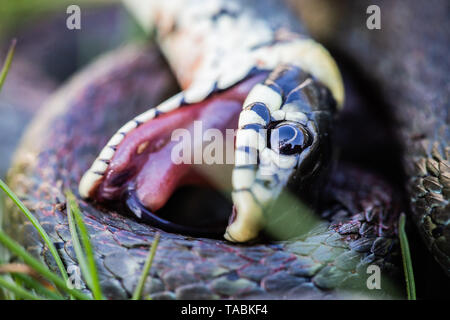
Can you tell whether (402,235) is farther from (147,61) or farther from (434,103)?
(147,61)

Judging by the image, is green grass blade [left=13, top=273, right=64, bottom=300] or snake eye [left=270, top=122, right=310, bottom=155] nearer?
green grass blade [left=13, top=273, right=64, bottom=300]

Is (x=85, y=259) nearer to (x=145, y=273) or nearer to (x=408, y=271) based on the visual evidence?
(x=145, y=273)

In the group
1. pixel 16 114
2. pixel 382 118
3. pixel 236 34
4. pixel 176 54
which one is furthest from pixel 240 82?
pixel 16 114

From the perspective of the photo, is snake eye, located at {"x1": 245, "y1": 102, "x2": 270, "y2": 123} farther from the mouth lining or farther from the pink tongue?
the mouth lining
